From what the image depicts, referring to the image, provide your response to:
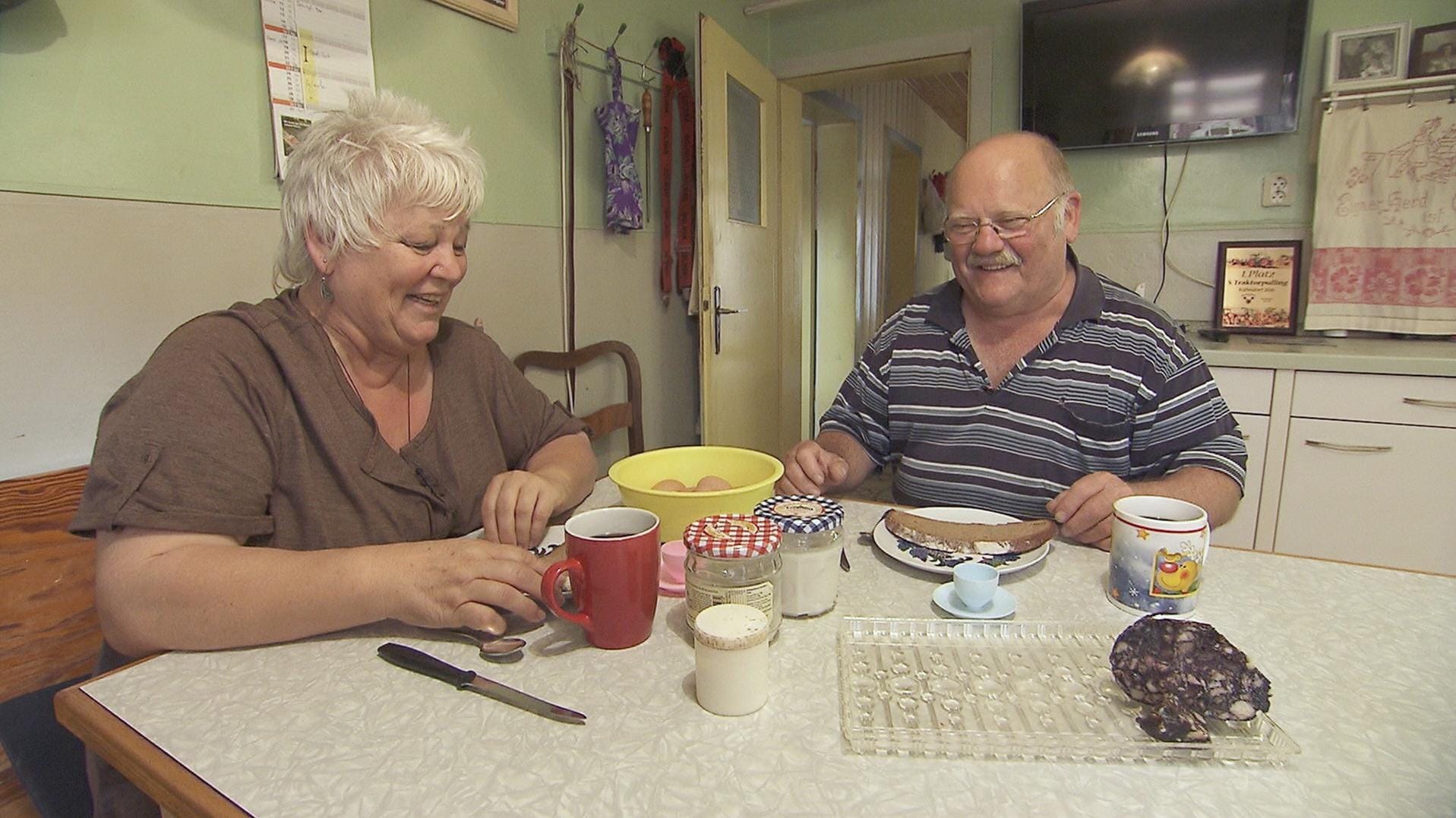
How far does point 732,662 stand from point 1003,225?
1.01 meters

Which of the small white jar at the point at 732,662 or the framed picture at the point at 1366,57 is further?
the framed picture at the point at 1366,57

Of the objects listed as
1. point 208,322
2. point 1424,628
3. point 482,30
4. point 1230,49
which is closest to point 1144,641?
point 1424,628

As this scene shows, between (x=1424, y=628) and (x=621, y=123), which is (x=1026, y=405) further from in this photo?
(x=621, y=123)

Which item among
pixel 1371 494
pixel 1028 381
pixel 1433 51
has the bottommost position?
pixel 1371 494

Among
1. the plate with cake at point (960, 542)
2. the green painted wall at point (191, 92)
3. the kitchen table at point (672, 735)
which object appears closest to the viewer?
the kitchen table at point (672, 735)

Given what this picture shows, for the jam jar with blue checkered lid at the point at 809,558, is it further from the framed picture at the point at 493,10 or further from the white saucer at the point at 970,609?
the framed picture at the point at 493,10

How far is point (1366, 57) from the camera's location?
2.59 metres

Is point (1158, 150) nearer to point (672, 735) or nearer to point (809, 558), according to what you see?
point (809, 558)

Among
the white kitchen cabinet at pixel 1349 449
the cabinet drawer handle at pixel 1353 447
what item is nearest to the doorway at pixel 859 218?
the white kitchen cabinet at pixel 1349 449

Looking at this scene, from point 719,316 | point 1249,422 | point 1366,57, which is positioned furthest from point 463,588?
point 1366,57

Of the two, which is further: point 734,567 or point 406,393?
point 406,393

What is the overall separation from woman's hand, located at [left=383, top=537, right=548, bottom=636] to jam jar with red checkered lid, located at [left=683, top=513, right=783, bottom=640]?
0.19 metres

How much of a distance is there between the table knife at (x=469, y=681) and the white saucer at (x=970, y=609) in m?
0.42

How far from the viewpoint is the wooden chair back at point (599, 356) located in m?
2.30
